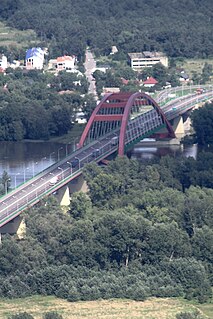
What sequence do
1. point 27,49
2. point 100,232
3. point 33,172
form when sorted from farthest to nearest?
point 27,49 → point 33,172 → point 100,232

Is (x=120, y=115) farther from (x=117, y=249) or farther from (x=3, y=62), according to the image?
(x=3, y=62)

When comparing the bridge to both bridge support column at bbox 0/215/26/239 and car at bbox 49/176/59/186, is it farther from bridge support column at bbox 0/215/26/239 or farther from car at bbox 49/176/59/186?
bridge support column at bbox 0/215/26/239

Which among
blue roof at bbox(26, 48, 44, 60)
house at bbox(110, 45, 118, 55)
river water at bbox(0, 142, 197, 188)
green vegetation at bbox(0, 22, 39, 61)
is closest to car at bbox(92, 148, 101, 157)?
river water at bbox(0, 142, 197, 188)

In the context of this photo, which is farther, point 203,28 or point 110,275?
point 203,28

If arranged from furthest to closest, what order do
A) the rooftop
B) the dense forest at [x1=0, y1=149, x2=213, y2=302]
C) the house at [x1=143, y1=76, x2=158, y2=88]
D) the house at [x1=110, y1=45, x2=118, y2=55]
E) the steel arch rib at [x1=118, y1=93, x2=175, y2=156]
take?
the house at [x1=110, y1=45, x2=118, y2=55]
the rooftop
the house at [x1=143, y1=76, x2=158, y2=88]
the steel arch rib at [x1=118, y1=93, x2=175, y2=156]
the dense forest at [x1=0, y1=149, x2=213, y2=302]

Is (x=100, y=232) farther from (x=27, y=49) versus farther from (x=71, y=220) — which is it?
(x=27, y=49)

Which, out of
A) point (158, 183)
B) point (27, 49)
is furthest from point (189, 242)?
point (27, 49)

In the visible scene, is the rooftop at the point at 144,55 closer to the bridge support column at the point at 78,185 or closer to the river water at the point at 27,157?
the river water at the point at 27,157

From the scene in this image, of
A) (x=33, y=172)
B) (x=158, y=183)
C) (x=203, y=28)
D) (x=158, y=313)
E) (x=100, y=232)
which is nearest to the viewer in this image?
(x=158, y=313)
